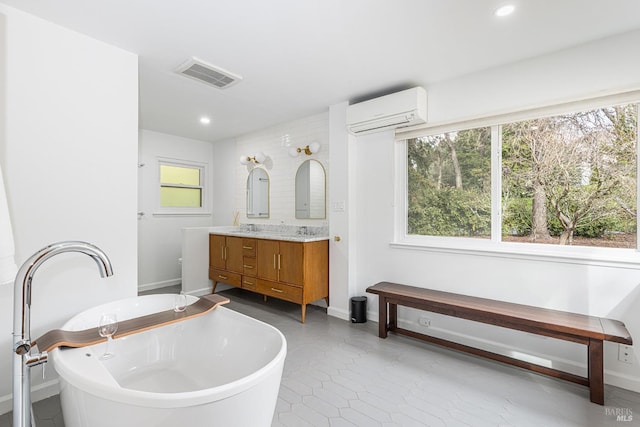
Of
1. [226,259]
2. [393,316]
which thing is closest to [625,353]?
[393,316]

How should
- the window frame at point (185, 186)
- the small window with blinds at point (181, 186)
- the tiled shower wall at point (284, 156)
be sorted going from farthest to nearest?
the small window with blinds at point (181, 186) → the window frame at point (185, 186) → the tiled shower wall at point (284, 156)

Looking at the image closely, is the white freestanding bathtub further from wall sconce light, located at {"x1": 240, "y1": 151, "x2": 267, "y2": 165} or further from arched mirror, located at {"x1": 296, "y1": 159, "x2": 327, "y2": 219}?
wall sconce light, located at {"x1": 240, "y1": 151, "x2": 267, "y2": 165}

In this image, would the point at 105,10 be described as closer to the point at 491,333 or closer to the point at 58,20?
the point at 58,20

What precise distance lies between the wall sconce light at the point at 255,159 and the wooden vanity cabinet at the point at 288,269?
1372 millimetres

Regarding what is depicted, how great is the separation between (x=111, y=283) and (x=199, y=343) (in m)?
0.87

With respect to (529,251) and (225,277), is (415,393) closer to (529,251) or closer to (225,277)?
(529,251)

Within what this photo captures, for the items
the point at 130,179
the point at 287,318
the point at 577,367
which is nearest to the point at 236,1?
the point at 130,179

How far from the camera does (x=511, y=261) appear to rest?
261cm

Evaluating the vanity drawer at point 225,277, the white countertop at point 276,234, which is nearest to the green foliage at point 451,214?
the white countertop at point 276,234

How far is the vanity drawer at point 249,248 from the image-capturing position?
3.89m

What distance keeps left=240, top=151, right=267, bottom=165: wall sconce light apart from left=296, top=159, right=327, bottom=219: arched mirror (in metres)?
0.73

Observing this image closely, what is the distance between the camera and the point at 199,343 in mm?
→ 2184

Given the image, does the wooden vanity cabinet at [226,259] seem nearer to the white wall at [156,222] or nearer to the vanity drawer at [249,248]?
the vanity drawer at [249,248]

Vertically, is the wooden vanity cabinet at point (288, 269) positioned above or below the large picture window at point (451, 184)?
below
